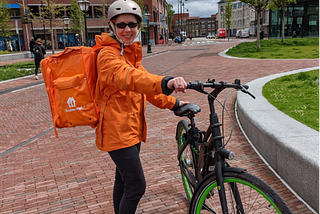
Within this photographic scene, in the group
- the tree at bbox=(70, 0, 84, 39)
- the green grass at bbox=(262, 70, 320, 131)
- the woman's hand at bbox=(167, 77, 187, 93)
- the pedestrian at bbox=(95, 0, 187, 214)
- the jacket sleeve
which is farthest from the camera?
the tree at bbox=(70, 0, 84, 39)

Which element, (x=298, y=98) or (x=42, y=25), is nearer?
(x=298, y=98)

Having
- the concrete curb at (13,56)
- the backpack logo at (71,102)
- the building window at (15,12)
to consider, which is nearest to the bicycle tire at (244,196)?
the backpack logo at (71,102)

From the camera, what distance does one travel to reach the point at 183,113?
2.53 metres

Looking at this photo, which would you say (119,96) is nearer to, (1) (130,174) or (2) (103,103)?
(2) (103,103)

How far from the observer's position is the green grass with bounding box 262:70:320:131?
4.56 meters

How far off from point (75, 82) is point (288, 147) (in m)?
2.30

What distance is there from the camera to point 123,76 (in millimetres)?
1912

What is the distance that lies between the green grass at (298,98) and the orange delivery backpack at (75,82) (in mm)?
3161

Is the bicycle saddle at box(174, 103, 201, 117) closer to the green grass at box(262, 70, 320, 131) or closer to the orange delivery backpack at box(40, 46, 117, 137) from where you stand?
the orange delivery backpack at box(40, 46, 117, 137)

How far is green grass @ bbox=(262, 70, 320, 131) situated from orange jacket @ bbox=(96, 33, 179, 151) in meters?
2.89

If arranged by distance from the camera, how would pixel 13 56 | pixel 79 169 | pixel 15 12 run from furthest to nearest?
pixel 15 12
pixel 13 56
pixel 79 169

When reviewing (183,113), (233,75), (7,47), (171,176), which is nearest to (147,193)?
(171,176)

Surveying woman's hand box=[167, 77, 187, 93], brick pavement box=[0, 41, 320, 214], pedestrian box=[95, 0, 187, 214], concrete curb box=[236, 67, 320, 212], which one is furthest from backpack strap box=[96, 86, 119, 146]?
concrete curb box=[236, 67, 320, 212]

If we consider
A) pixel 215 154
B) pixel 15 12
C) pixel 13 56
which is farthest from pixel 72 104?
pixel 15 12
